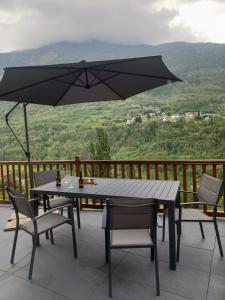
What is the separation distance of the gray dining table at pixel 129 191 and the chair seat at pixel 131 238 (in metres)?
0.33

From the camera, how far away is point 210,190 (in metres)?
3.12

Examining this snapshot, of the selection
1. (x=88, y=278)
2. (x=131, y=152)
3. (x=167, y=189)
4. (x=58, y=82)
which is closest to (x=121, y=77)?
(x=58, y=82)

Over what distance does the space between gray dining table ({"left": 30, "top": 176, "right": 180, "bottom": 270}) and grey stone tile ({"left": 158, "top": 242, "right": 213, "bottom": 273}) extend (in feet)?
0.74

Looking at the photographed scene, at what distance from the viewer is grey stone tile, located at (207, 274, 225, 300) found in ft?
7.44

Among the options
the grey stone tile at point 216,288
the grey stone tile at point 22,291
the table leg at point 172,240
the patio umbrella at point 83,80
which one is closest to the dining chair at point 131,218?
the table leg at point 172,240

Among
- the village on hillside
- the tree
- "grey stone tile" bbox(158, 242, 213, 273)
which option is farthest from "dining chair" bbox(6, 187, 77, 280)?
the village on hillside

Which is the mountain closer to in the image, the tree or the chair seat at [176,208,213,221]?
the tree

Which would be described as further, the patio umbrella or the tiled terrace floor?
the patio umbrella

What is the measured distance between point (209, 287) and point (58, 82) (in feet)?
8.65

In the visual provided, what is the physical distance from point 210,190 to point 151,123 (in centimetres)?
1098

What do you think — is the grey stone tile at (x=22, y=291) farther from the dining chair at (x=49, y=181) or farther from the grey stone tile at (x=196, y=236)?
the grey stone tile at (x=196, y=236)

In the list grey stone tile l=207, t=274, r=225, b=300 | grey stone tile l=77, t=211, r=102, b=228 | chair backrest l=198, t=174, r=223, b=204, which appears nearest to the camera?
grey stone tile l=207, t=274, r=225, b=300

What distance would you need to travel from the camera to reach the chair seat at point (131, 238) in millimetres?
2379

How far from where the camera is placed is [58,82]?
10.6ft
